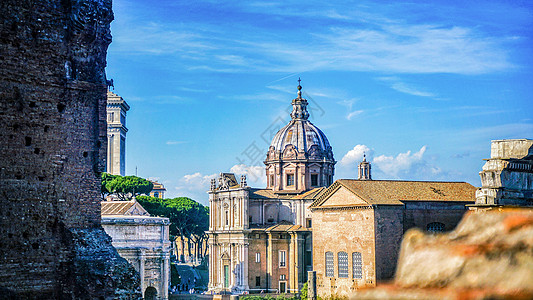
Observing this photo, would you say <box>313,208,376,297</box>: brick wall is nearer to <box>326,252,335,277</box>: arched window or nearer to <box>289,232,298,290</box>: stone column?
<box>326,252,335,277</box>: arched window

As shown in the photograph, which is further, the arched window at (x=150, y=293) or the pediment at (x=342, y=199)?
the pediment at (x=342, y=199)

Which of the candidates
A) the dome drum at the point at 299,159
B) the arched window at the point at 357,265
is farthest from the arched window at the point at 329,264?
the dome drum at the point at 299,159

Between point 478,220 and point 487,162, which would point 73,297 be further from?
point 487,162

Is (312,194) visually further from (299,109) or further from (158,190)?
(158,190)

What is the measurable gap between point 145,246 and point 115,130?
59.4 meters

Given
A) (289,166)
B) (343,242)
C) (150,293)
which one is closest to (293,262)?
(289,166)

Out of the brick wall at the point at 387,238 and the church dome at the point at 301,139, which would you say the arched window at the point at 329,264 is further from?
the church dome at the point at 301,139

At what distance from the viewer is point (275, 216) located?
216ft

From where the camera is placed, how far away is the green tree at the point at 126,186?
234ft

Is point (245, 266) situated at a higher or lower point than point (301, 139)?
lower

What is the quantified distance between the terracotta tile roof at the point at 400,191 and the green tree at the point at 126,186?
30.5m

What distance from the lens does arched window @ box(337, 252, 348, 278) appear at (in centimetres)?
4453

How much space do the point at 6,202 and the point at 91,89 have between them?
3106 millimetres

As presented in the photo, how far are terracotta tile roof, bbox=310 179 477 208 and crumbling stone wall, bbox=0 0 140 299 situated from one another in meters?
30.4
